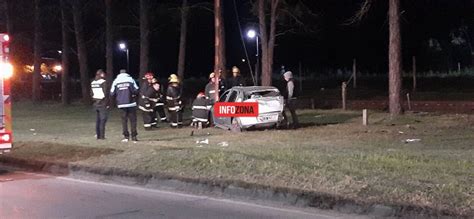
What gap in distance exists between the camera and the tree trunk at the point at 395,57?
2453 cm

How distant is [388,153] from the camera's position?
13.3 m

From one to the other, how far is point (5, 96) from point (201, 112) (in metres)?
9.38

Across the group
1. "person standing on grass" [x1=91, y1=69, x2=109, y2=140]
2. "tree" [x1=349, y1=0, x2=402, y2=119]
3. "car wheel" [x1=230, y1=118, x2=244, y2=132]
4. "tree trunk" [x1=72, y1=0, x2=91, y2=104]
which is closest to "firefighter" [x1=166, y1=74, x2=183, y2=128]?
"car wheel" [x1=230, y1=118, x2=244, y2=132]

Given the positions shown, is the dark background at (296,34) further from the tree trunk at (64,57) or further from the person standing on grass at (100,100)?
the person standing on grass at (100,100)

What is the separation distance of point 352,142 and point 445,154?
139 inches

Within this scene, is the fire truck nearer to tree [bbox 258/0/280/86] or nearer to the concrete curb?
the concrete curb

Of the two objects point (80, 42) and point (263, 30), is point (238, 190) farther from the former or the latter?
point (80, 42)

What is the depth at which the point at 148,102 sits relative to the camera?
2184 cm

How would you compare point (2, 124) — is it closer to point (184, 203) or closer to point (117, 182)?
point (117, 182)

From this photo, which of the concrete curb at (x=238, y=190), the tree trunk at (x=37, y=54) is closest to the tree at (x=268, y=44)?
the concrete curb at (x=238, y=190)

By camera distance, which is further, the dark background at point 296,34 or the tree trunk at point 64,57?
the dark background at point 296,34

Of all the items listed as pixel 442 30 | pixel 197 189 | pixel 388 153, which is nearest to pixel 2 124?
pixel 197 189

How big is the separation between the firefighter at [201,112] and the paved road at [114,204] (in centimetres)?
977

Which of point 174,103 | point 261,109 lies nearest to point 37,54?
point 174,103
